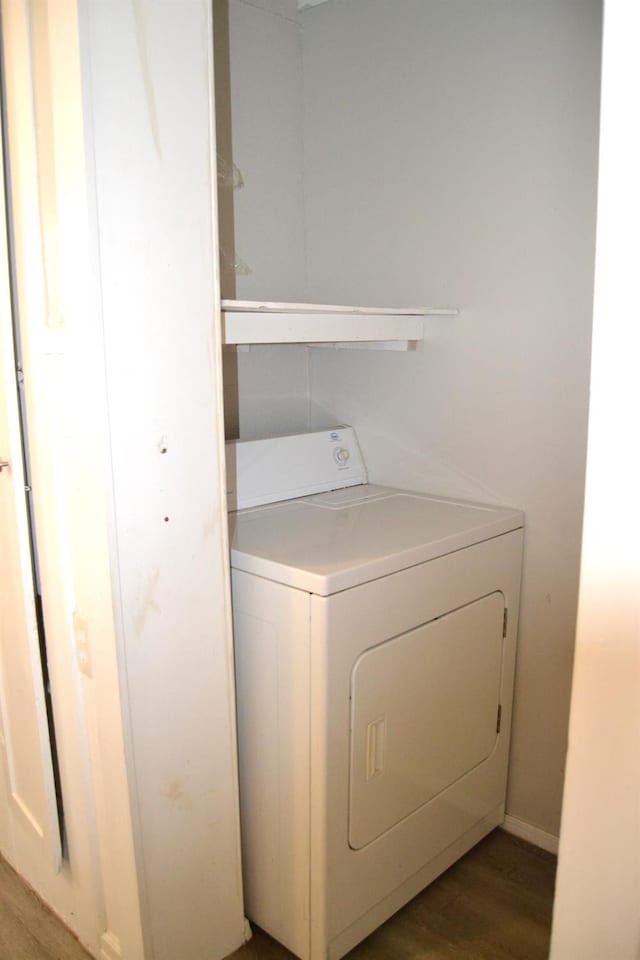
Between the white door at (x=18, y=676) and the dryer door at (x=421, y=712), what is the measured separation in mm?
732

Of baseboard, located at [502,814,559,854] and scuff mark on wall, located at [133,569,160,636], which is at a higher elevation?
scuff mark on wall, located at [133,569,160,636]

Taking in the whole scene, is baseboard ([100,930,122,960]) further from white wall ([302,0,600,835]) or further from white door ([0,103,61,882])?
white wall ([302,0,600,835])

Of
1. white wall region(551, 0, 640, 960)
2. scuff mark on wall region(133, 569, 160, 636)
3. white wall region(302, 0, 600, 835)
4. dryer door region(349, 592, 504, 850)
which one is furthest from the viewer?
white wall region(302, 0, 600, 835)

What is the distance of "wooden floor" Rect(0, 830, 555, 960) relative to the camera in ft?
5.77

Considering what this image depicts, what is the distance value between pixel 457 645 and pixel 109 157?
4.60ft

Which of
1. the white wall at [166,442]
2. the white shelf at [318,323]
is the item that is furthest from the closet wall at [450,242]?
the white wall at [166,442]

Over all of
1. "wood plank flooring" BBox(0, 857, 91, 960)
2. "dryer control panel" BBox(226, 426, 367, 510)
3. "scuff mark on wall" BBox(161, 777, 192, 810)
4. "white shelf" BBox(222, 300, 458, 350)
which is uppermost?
"white shelf" BBox(222, 300, 458, 350)

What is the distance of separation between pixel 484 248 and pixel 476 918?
1826 mm

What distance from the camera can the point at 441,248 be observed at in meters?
2.14

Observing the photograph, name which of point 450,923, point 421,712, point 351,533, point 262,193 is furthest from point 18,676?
point 262,193

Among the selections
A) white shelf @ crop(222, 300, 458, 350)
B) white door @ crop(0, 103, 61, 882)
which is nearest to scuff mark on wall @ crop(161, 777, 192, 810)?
white door @ crop(0, 103, 61, 882)

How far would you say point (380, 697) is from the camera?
1.69 m

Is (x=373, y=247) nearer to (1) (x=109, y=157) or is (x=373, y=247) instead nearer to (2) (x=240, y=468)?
(2) (x=240, y=468)

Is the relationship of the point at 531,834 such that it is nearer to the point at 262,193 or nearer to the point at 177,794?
the point at 177,794
